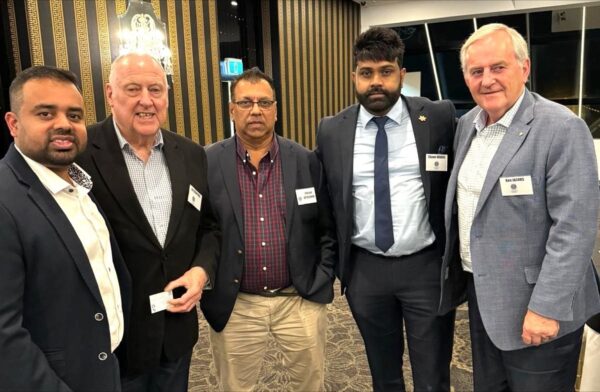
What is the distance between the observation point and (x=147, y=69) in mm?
1651

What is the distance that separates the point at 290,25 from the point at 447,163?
500cm

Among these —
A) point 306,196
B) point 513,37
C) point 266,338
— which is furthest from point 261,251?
point 513,37

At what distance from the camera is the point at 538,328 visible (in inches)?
59.7

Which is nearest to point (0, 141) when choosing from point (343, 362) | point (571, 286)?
point (343, 362)

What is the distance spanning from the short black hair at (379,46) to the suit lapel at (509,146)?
0.65 meters

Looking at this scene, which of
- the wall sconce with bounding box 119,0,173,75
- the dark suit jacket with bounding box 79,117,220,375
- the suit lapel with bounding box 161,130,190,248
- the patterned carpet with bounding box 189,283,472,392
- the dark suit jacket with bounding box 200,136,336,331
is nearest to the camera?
the dark suit jacket with bounding box 79,117,220,375

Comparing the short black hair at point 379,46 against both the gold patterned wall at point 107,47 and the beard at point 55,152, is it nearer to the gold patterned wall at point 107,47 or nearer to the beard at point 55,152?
the beard at point 55,152

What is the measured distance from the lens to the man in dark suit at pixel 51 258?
112 centimetres

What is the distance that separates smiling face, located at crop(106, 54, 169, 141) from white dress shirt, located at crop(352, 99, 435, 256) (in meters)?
0.96

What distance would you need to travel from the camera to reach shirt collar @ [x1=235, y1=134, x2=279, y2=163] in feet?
6.73

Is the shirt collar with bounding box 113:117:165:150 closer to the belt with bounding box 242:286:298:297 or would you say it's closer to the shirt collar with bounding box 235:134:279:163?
the shirt collar with bounding box 235:134:279:163

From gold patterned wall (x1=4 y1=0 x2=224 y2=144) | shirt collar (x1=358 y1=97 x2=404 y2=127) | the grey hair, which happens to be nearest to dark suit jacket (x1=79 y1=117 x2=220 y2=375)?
shirt collar (x1=358 y1=97 x2=404 y2=127)

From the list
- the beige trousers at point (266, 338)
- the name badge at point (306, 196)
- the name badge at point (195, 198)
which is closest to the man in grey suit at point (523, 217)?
the name badge at point (306, 196)

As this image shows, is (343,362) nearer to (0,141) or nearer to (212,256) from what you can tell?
(212,256)
